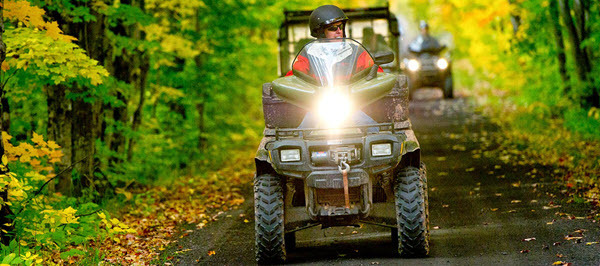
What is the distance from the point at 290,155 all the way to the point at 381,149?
2.67ft

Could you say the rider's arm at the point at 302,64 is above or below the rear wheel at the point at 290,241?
above

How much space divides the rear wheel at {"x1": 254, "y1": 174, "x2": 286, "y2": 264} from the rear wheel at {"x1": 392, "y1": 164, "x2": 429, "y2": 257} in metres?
1.10

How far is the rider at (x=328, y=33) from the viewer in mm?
7137

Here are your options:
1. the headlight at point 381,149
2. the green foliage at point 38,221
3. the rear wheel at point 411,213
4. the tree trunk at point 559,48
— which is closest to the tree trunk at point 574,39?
the tree trunk at point 559,48

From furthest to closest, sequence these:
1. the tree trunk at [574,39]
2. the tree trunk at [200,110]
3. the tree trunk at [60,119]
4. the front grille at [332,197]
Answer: the tree trunk at [200,110], the tree trunk at [574,39], the tree trunk at [60,119], the front grille at [332,197]

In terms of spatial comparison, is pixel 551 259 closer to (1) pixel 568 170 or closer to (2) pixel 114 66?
(1) pixel 568 170

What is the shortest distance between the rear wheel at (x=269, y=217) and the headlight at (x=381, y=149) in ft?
3.30

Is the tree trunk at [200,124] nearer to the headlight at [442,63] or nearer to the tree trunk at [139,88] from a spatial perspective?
the tree trunk at [139,88]

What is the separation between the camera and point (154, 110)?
1527 centimetres

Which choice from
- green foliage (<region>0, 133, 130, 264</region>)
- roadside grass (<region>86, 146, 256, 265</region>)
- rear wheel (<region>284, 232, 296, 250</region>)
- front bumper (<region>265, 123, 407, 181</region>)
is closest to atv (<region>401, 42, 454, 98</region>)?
roadside grass (<region>86, 146, 256, 265</region>)

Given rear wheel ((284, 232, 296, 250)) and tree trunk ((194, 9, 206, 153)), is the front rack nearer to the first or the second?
rear wheel ((284, 232, 296, 250))

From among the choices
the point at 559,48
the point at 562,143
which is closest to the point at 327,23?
the point at 562,143

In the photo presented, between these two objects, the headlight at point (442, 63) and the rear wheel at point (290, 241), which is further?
the headlight at point (442, 63)

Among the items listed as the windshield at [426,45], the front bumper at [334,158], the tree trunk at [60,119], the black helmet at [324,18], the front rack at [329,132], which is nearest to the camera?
the front bumper at [334,158]
